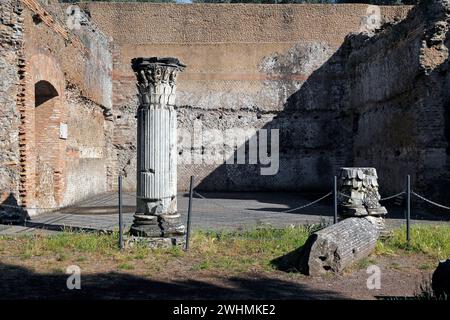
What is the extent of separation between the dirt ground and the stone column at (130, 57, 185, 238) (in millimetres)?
1142

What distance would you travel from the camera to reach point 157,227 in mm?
7688

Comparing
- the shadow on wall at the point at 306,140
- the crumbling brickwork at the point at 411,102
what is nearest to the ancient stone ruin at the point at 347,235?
the crumbling brickwork at the point at 411,102

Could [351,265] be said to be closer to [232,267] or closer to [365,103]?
→ [232,267]

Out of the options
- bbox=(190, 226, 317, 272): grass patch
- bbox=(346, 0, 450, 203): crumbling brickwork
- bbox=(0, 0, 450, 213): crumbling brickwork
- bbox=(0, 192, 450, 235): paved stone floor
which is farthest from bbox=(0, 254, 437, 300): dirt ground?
bbox=(0, 0, 450, 213): crumbling brickwork

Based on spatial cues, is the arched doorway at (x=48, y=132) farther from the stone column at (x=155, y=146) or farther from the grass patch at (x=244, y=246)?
the grass patch at (x=244, y=246)

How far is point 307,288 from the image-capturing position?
18.6 feet

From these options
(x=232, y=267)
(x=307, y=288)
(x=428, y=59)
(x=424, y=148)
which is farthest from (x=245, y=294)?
(x=428, y=59)

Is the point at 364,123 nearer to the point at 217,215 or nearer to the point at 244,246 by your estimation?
the point at 217,215

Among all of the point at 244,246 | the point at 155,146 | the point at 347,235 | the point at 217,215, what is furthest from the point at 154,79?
the point at 217,215

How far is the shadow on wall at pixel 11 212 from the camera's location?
9.47 m

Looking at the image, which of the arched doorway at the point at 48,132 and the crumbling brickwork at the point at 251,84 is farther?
the crumbling brickwork at the point at 251,84

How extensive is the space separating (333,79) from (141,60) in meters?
12.2

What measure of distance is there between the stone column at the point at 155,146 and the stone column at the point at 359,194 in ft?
8.73

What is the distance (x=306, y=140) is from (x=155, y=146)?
11739mm
